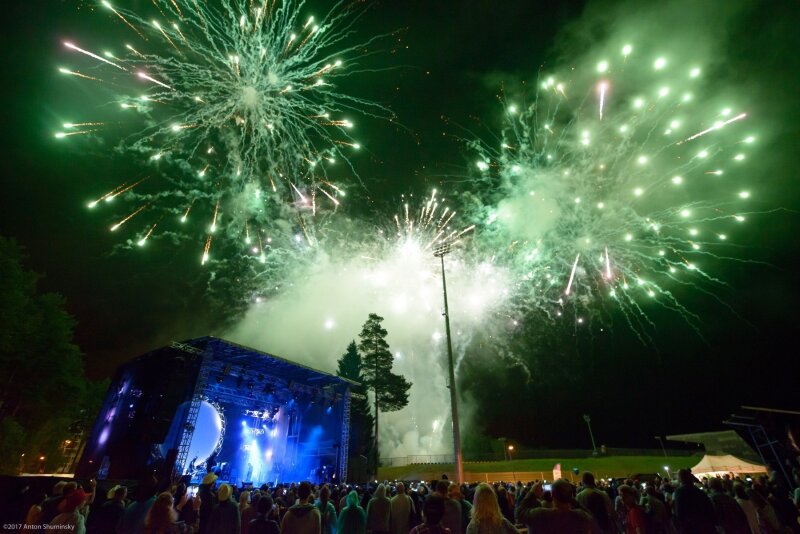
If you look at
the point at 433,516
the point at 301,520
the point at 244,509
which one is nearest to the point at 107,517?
the point at 244,509

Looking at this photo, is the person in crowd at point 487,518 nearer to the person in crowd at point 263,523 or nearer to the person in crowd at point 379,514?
the person in crowd at point 263,523

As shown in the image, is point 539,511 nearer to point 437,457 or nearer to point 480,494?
point 480,494

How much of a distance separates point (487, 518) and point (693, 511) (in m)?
4.46

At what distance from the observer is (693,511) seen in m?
5.51

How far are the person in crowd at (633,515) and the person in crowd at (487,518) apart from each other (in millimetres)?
4545

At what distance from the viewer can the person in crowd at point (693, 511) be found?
5.41 metres

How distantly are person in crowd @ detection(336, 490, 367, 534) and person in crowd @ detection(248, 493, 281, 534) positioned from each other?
1.61 m

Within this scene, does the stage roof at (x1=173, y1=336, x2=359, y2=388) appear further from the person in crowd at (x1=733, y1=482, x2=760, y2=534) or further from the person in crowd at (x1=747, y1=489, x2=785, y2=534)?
the person in crowd at (x1=747, y1=489, x2=785, y2=534)

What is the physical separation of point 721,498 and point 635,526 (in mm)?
1528

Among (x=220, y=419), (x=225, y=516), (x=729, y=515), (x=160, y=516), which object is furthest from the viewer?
(x=220, y=419)

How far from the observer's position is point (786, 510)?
760 cm

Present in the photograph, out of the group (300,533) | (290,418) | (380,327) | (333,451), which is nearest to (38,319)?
(290,418)

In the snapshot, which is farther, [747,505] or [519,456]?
[519,456]

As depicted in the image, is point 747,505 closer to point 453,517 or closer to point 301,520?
point 453,517
